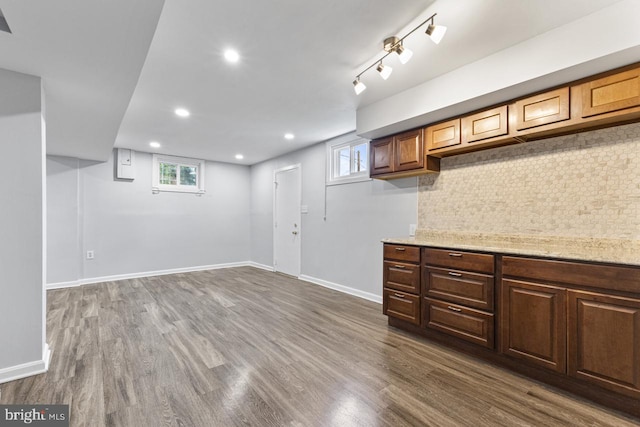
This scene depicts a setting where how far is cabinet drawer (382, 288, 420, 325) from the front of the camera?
9.20 ft

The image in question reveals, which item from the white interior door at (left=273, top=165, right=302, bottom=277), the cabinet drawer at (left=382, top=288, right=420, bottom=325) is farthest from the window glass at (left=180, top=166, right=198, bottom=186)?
the cabinet drawer at (left=382, top=288, right=420, bottom=325)

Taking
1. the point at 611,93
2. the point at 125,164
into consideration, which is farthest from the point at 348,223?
the point at 125,164

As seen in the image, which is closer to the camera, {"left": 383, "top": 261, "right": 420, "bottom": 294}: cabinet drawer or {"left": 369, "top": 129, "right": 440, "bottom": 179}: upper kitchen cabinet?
{"left": 383, "top": 261, "right": 420, "bottom": 294}: cabinet drawer

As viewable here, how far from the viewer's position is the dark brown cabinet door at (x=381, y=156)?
11.1ft

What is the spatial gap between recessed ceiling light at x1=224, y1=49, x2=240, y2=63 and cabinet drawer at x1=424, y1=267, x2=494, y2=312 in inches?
100

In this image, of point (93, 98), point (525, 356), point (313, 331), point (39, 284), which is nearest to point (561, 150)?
point (525, 356)

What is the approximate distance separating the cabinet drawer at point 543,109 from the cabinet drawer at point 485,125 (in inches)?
4.4

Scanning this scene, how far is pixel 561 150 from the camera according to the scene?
2359mm

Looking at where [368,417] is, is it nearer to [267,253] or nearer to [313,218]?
[313,218]

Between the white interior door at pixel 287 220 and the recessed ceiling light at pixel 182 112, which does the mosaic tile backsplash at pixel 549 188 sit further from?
the recessed ceiling light at pixel 182 112

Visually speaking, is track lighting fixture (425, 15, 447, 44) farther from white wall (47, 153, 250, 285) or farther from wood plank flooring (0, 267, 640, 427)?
white wall (47, 153, 250, 285)

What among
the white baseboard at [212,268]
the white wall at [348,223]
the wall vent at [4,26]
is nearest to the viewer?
the wall vent at [4,26]

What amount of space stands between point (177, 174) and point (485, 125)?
19.0 ft

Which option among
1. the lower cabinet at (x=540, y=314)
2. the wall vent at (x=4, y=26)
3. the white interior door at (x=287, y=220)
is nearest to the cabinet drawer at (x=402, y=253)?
the lower cabinet at (x=540, y=314)
